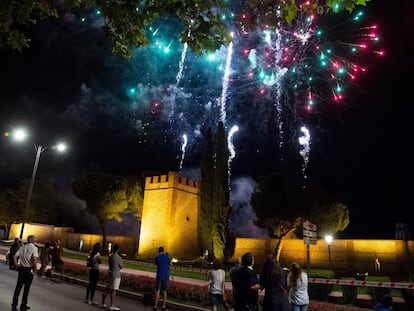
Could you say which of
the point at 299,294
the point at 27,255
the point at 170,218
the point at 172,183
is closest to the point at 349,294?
the point at 299,294

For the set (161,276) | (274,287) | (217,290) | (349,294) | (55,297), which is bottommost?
(55,297)

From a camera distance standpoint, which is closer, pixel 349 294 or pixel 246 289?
pixel 246 289

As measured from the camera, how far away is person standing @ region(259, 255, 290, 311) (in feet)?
18.8

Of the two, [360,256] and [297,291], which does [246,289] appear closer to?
[297,291]

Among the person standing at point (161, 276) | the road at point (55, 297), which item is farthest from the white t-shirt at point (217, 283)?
the road at point (55, 297)

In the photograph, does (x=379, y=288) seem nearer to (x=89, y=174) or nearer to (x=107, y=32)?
(x=107, y=32)

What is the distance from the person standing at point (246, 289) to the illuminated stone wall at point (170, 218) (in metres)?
29.9

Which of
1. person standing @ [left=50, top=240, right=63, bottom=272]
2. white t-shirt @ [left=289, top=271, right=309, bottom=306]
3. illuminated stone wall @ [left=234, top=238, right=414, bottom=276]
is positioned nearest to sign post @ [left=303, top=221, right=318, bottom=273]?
white t-shirt @ [left=289, top=271, right=309, bottom=306]

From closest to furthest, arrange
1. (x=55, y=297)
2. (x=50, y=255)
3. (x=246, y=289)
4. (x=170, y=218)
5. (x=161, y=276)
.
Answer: (x=246, y=289) → (x=161, y=276) → (x=55, y=297) → (x=50, y=255) → (x=170, y=218)

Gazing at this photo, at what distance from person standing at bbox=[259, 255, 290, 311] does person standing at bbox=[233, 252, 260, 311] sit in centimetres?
51

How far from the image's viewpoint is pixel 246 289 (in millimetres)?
6480

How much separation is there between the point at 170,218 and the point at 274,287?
31.3m

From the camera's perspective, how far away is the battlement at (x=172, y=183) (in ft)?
124

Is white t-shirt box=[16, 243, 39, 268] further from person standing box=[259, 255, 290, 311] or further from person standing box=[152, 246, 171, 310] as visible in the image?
person standing box=[259, 255, 290, 311]
